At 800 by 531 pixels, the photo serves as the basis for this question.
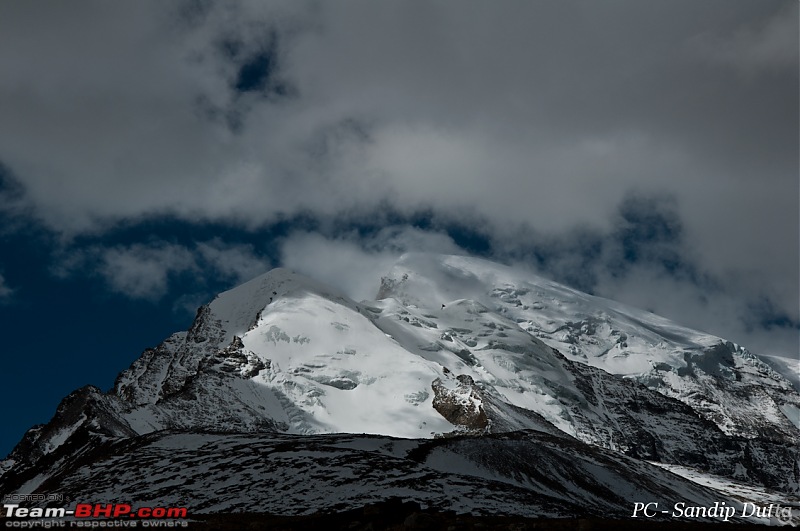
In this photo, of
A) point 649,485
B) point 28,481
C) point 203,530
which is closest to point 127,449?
point 28,481

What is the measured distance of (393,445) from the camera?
116m

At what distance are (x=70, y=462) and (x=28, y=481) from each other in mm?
16239

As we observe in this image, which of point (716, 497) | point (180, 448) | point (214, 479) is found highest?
point (716, 497)

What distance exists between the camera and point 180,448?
114 metres

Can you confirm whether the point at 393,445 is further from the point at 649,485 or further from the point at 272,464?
the point at 649,485

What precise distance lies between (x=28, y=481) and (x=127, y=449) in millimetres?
50752

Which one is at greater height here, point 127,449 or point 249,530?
point 127,449

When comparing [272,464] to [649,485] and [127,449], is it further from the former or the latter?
[649,485]

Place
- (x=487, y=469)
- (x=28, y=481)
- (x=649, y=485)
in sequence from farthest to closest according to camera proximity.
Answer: (x=28, y=481), (x=649, y=485), (x=487, y=469)

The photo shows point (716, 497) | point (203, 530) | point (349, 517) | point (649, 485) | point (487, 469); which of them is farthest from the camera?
point (716, 497)

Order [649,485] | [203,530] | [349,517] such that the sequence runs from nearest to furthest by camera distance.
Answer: [203,530] < [349,517] < [649,485]

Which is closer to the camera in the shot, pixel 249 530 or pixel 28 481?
pixel 249 530

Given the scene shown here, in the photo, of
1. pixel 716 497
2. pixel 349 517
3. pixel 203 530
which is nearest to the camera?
pixel 203 530

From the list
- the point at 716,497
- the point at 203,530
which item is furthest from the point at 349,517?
the point at 716,497
